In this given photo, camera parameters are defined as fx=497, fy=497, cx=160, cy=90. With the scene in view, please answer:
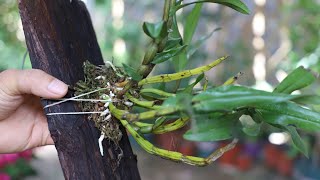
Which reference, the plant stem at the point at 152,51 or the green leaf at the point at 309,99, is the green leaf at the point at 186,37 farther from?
the green leaf at the point at 309,99

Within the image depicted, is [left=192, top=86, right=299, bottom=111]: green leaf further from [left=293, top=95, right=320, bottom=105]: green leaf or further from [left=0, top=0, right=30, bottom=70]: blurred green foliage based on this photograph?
[left=0, top=0, right=30, bottom=70]: blurred green foliage

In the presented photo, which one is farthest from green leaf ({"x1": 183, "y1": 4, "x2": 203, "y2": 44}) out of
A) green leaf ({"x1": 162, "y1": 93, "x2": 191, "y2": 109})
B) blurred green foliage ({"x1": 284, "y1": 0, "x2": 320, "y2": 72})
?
blurred green foliage ({"x1": 284, "y1": 0, "x2": 320, "y2": 72})

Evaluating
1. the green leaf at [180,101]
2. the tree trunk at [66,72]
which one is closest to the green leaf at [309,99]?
the green leaf at [180,101]

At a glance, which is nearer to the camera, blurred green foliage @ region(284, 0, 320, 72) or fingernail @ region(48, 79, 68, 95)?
fingernail @ region(48, 79, 68, 95)

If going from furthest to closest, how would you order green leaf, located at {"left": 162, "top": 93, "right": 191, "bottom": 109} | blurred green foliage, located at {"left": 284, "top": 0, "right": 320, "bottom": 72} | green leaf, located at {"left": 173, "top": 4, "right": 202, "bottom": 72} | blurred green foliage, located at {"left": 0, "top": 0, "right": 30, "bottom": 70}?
blurred green foliage, located at {"left": 0, "top": 0, "right": 30, "bottom": 70}
blurred green foliage, located at {"left": 284, "top": 0, "right": 320, "bottom": 72}
green leaf, located at {"left": 173, "top": 4, "right": 202, "bottom": 72}
green leaf, located at {"left": 162, "top": 93, "right": 191, "bottom": 109}

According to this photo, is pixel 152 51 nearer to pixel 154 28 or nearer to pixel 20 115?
pixel 154 28
